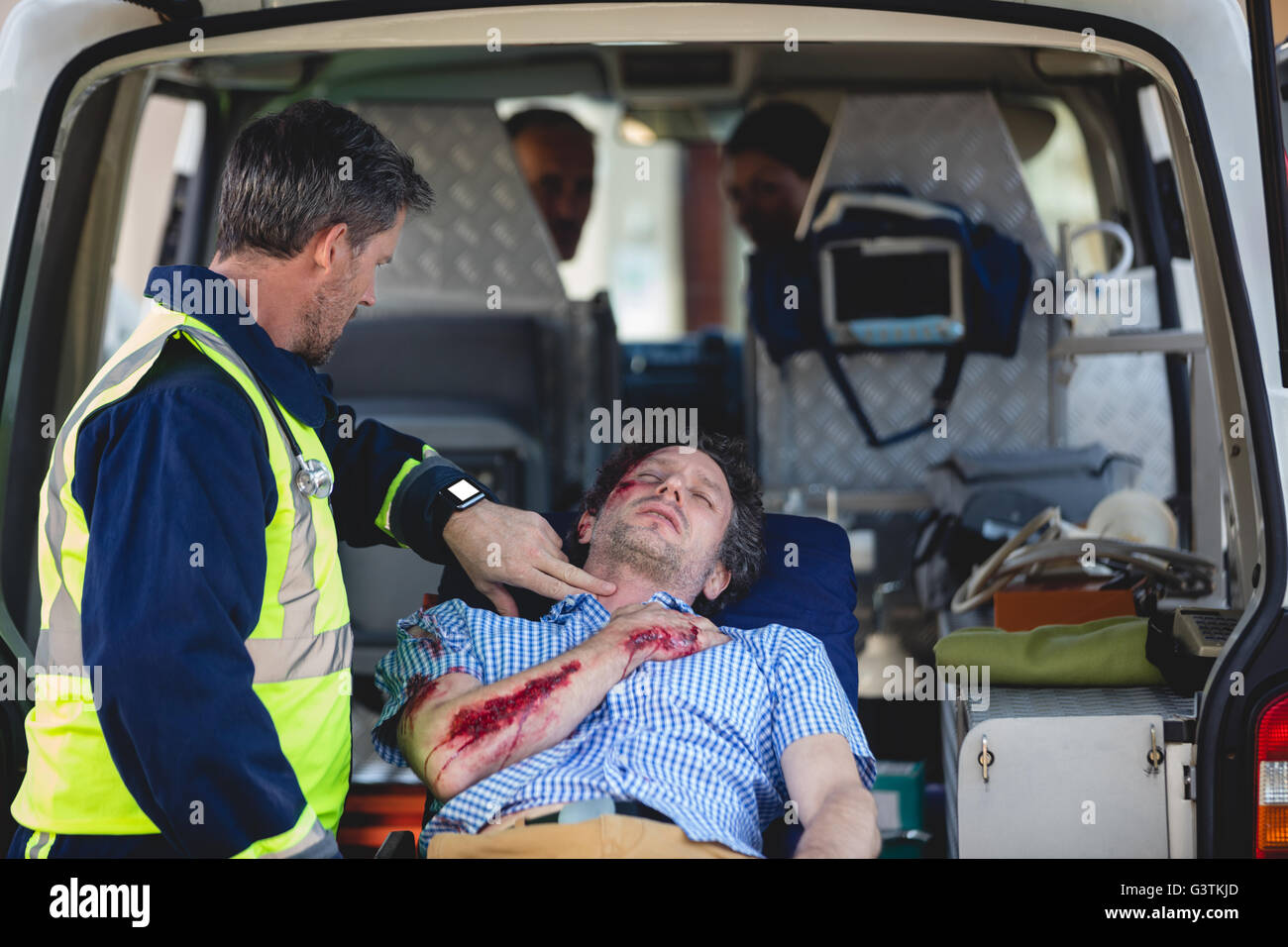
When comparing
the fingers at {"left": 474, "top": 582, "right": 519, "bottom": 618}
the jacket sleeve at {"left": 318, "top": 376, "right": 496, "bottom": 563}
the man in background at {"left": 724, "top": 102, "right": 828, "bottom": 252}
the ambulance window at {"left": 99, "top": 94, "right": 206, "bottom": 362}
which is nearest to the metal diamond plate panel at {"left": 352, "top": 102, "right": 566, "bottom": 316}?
the ambulance window at {"left": 99, "top": 94, "right": 206, "bottom": 362}

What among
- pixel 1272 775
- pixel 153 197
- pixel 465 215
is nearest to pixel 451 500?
pixel 1272 775

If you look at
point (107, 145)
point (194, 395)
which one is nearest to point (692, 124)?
point (107, 145)

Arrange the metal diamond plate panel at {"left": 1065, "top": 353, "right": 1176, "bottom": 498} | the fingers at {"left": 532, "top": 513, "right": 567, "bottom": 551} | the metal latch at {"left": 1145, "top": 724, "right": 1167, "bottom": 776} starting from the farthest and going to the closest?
the metal diamond plate panel at {"left": 1065, "top": 353, "right": 1176, "bottom": 498}
the fingers at {"left": 532, "top": 513, "right": 567, "bottom": 551}
the metal latch at {"left": 1145, "top": 724, "right": 1167, "bottom": 776}

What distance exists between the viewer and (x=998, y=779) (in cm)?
227

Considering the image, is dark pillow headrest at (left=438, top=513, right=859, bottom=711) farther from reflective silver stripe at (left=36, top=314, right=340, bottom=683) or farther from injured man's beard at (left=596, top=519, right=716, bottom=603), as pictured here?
reflective silver stripe at (left=36, top=314, right=340, bottom=683)

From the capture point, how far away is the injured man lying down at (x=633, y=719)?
230cm

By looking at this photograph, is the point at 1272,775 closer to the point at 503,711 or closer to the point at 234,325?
the point at 503,711

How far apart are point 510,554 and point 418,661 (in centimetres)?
29

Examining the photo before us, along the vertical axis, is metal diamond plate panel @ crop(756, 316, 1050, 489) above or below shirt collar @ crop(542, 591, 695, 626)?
above

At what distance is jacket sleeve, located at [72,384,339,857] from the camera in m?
1.80

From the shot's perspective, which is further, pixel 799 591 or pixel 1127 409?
pixel 1127 409

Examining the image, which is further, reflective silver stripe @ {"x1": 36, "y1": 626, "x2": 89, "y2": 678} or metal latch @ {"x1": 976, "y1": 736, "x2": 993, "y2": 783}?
metal latch @ {"x1": 976, "y1": 736, "x2": 993, "y2": 783}

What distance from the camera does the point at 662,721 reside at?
8.27ft
